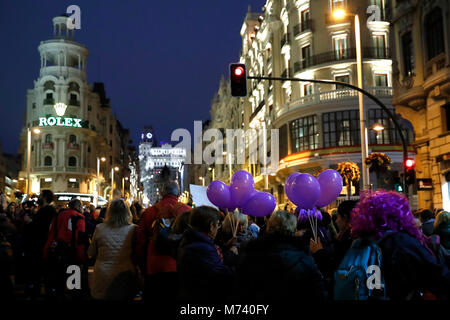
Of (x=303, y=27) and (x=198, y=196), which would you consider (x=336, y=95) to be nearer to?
(x=303, y=27)

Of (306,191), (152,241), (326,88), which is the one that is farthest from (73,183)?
(152,241)

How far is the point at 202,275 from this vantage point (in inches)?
164

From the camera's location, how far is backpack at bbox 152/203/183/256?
5.67 m

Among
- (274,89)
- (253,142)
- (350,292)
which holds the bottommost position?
(350,292)

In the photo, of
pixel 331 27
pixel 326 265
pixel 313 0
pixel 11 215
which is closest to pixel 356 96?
pixel 331 27

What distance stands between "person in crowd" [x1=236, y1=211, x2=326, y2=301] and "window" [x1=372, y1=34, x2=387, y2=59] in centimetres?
3361

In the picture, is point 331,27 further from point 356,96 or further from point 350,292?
point 350,292

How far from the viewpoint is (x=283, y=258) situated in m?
3.60

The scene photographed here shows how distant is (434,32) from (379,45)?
54.2ft

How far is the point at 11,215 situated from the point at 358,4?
30273 millimetres

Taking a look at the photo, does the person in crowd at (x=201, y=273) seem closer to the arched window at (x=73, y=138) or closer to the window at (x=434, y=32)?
the window at (x=434, y=32)

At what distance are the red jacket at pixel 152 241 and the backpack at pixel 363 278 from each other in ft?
8.31

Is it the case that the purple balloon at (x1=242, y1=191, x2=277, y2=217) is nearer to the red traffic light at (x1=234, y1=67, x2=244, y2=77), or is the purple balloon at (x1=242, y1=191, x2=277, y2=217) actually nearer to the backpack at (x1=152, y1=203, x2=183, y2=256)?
the backpack at (x1=152, y1=203, x2=183, y2=256)

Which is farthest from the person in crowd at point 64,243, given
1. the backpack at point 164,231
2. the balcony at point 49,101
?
the balcony at point 49,101
